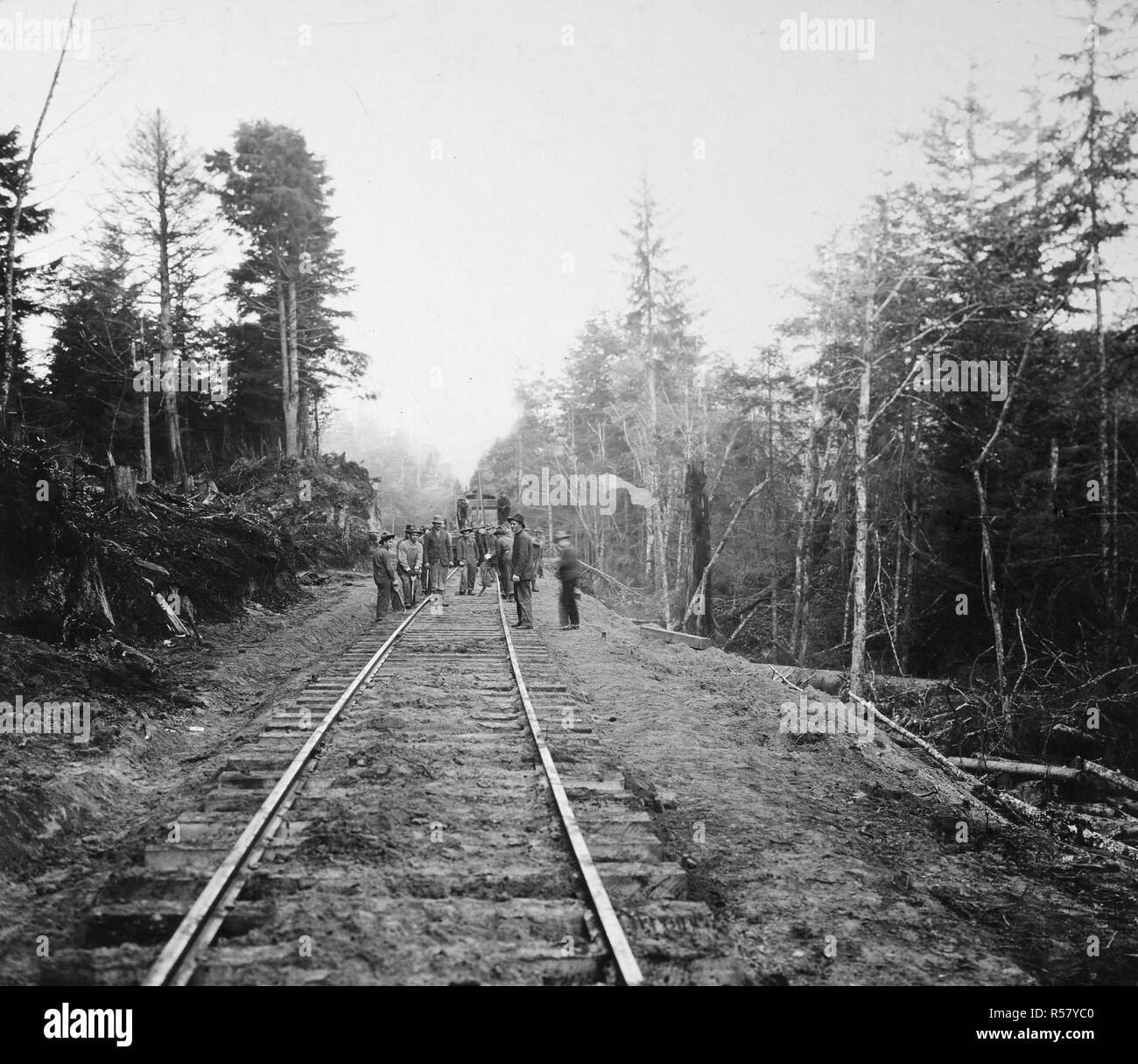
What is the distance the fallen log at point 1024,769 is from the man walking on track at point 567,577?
7.03 metres

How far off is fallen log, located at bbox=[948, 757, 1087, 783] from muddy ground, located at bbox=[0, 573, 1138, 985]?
6.58ft

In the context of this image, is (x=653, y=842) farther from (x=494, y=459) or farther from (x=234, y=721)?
(x=494, y=459)

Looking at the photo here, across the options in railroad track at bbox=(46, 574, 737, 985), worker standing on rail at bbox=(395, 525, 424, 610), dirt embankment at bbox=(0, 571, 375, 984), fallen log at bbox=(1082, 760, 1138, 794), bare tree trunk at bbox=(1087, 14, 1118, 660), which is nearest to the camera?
railroad track at bbox=(46, 574, 737, 985)

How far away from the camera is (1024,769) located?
9.77 metres

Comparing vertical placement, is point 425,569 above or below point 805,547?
below

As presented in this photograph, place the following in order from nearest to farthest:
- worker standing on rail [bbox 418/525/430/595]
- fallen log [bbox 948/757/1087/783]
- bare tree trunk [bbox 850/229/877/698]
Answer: fallen log [bbox 948/757/1087/783] → bare tree trunk [bbox 850/229/877/698] → worker standing on rail [bbox 418/525/430/595]

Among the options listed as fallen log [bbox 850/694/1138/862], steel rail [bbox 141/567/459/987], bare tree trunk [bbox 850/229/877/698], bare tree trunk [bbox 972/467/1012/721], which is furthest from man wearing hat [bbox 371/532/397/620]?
bare tree trunk [bbox 972/467/1012/721]

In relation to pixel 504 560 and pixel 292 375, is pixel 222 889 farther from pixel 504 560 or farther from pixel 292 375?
pixel 292 375

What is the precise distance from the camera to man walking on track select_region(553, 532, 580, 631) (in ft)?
44.0

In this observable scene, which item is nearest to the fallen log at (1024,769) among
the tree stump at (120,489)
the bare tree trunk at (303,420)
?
the tree stump at (120,489)

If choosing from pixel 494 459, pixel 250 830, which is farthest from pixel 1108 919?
pixel 494 459

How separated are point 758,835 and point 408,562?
471 inches

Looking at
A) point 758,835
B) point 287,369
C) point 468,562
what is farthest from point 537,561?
point 758,835

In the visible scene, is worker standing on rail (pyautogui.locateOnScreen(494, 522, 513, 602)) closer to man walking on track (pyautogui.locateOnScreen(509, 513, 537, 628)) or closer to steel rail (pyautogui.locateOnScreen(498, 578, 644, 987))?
man walking on track (pyautogui.locateOnScreen(509, 513, 537, 628))
